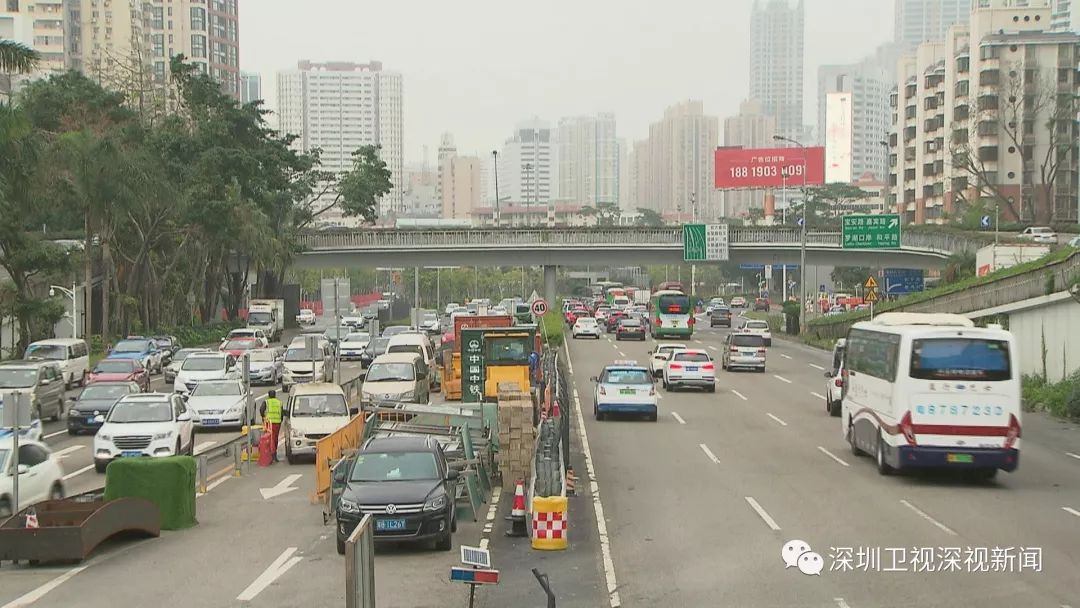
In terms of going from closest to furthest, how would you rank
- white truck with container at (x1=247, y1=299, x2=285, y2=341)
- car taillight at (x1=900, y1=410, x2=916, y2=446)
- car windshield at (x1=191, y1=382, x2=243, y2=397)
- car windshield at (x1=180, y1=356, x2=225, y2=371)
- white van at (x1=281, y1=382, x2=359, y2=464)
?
1. car taillight at (x1=900, y1=410, x2=916, y2=446)
2. white van at (x1=281, y1=382, x2=359, y2=464)
3. car windshield at (x1=191, y1=382, x2=243, y2=397)
4. car windshield at (x1=180, y1=356, x2=225, y2=371)
5. white truck with container at (x1=247, y1=299, x2=285, y2=341)

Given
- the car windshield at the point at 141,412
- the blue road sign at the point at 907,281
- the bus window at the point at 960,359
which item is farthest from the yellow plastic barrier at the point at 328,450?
the blue road sign at the point at 907,281

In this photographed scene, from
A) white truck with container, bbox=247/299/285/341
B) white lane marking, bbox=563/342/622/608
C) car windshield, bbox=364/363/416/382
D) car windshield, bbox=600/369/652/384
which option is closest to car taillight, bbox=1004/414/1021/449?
white lane marking, bbox=563/342/622/608

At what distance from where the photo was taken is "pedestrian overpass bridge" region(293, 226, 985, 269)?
3135 inches

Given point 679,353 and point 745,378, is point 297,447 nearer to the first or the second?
point 679,353

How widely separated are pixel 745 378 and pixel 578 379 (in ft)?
21.0

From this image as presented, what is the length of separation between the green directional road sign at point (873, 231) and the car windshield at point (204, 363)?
38332 mm

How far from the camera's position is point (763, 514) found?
1967cm

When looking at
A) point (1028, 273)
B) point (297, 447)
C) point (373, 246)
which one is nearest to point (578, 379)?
point (1028, 273)

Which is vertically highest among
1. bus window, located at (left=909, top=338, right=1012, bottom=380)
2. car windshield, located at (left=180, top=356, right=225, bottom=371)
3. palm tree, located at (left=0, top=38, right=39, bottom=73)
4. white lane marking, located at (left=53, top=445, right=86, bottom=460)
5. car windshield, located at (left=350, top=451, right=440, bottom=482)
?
palm tree, located at (left=0, top=38, right=39, bottom=73)

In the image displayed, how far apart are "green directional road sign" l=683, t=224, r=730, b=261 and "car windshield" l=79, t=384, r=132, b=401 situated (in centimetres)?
4840

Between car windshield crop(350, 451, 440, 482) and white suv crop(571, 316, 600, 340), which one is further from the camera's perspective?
white suv crop(571, 316, 600, 340)

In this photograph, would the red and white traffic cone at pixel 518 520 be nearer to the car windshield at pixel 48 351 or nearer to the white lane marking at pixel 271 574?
the white lane marking at pixel 271 574

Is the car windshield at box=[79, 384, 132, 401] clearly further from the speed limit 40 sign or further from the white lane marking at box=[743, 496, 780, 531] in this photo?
the white lane marking at box=[743, 496, 780, 531]

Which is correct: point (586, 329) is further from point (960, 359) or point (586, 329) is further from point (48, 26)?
point (48, 26)
